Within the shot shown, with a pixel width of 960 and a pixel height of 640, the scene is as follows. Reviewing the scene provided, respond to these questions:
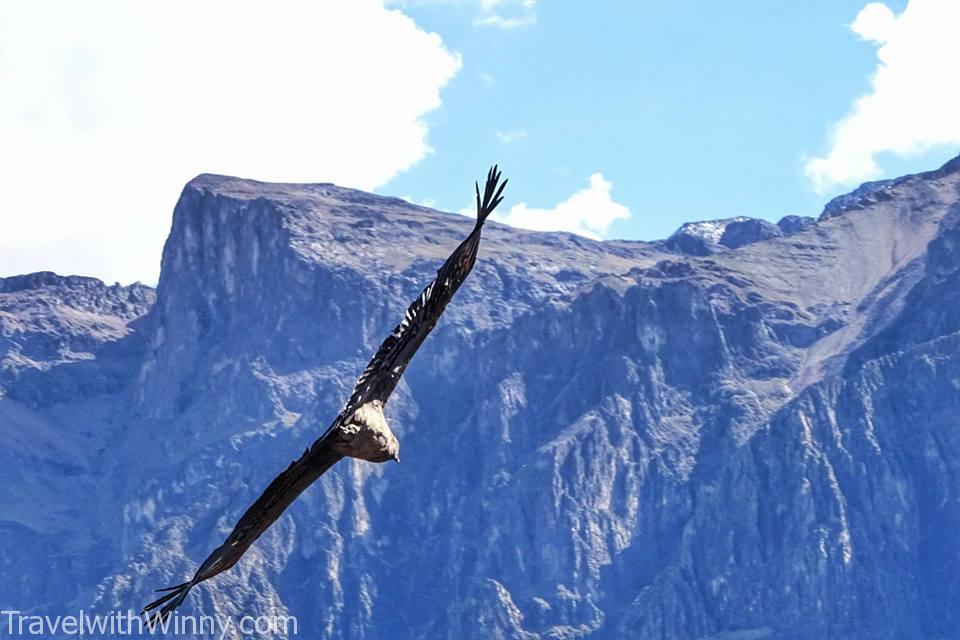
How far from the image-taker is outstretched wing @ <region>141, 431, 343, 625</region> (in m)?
39.3

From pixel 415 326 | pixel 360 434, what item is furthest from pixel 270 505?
pixel 415 326

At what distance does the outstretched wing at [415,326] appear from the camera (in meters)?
42.5

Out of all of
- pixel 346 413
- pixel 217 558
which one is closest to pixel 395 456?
pixel 346 413

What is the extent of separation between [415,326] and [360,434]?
369 cm

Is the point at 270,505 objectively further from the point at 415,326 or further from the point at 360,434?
the point at 415,326

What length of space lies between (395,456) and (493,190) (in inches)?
247

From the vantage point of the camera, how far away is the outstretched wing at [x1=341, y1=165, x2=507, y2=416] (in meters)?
42.5

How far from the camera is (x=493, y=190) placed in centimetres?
4538

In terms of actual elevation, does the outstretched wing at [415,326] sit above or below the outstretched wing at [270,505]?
above

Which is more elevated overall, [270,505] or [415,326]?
[415,326]

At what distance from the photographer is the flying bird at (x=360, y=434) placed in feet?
130

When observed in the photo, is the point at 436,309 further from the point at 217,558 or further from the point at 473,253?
the point at 217,558

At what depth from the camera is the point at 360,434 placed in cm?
4066

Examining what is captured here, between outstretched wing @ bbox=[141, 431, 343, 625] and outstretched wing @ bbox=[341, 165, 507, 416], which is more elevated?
outstretched wing @ bbox=[341, 165, 507, 416]
